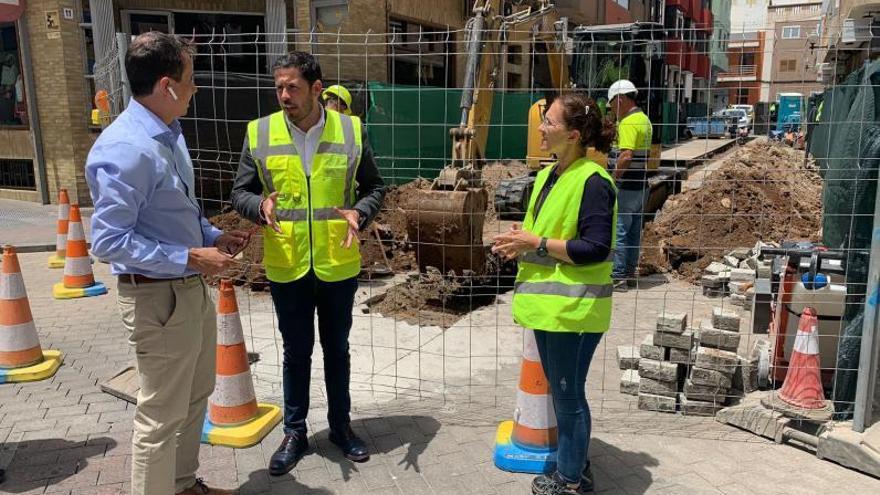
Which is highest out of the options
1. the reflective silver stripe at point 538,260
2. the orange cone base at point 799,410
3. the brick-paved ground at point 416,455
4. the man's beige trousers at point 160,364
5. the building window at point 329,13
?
the building window at point 329,13

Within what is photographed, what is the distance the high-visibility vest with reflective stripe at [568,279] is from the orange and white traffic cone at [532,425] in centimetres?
52

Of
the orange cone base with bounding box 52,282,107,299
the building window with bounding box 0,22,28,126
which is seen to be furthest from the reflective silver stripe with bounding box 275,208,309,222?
the building window with bounding box 0,22,28,126

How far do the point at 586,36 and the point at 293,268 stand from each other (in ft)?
33.5

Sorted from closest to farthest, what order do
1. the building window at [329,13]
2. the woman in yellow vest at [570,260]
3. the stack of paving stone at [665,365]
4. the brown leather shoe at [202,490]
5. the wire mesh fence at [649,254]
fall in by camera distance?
the woman in yellow vest at [570,260] → the brown leather shoe at [202,490] → the wire mesh fence at [649,254] → the stack of paving stone at [665,365] → the building window at [329,13]

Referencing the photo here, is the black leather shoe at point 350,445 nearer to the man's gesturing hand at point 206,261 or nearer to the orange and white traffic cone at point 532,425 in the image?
the orange and white traffic cone at point 532,425

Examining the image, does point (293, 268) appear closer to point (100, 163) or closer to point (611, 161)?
point (100, 163)

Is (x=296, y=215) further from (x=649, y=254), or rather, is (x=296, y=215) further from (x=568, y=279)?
(x=649, y=254)

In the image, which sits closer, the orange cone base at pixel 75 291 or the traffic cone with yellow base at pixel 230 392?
the traffic cone with yellow base at pixel 230 392

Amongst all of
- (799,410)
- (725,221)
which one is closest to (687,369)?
(799,410)

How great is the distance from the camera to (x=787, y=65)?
5.80 metres

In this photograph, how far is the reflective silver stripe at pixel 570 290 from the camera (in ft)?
9.40

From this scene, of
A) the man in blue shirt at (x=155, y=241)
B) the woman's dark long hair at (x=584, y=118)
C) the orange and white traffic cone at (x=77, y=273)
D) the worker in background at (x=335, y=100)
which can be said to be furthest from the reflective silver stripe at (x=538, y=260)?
the orange and white traffic cone at (x=77, y=273)

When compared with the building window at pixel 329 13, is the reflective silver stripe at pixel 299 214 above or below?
below

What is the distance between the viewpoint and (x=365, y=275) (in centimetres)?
788
